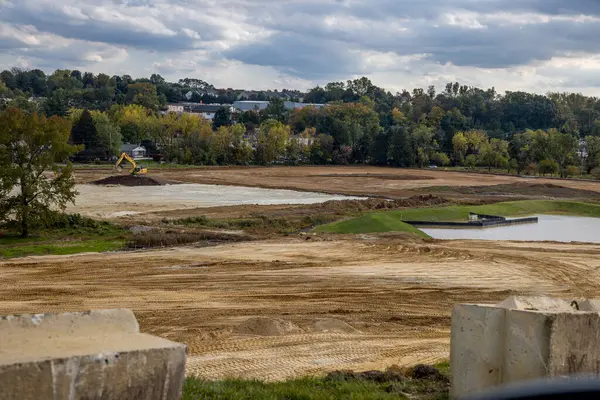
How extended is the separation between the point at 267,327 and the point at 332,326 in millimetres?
1950

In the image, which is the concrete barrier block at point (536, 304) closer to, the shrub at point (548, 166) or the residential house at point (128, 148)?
the shrub at point (548, 166)

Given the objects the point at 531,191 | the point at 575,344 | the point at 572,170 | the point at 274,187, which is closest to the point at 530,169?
the point at 572,170

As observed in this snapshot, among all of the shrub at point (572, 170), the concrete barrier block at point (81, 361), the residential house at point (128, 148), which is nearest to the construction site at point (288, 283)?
the concrete barrier block at point (81, 361)

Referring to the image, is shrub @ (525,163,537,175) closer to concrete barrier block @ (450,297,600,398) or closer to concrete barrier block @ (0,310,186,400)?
concrete barrier block @ (450,297,600,398)

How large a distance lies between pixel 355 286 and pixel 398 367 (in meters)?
12.6

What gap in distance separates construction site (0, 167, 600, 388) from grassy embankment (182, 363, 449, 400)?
95.3 inches

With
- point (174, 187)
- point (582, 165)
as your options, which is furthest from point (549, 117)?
point (174, 187)

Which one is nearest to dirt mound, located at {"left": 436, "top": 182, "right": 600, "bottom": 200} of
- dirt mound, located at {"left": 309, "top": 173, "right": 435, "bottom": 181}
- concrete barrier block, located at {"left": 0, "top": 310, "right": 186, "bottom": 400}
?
dirt mound, located at {"left": 309, "top": 173, "right": 435, "bottom": 181}

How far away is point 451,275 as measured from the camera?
3122 centimetres

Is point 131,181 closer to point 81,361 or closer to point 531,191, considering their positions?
point 531,191

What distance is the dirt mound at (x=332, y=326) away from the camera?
2097 centimetres

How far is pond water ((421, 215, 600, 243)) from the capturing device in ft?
157

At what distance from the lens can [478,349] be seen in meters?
11.6

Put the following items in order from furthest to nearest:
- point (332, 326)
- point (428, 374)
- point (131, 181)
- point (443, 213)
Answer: point (131, 181)
point (443, 213)
point (332, 326)
point (428, 374)
